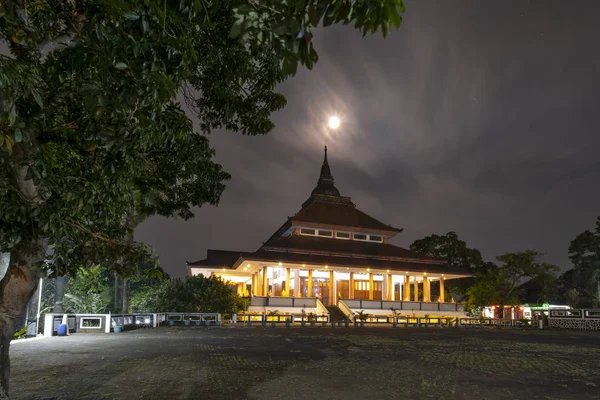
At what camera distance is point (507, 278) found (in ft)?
141

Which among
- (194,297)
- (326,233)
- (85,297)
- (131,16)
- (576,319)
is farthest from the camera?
(326,233)

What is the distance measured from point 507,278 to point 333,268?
18.2 meters

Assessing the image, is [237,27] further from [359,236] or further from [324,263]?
[359,236]

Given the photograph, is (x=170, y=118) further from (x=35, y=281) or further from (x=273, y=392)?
(x=273, y=392)

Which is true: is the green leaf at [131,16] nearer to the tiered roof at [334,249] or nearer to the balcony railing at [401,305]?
the tiered roof at [334,249]

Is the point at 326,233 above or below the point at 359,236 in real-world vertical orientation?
above

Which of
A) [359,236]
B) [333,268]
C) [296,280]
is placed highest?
[359,236]

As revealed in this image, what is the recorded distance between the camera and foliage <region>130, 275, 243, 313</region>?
2981cm

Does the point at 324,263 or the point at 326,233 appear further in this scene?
the point at 326,233

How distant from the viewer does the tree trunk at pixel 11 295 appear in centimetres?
559

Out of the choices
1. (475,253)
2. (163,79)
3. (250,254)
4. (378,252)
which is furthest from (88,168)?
(475,253)

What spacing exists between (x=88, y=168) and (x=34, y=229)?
1806 millimetres

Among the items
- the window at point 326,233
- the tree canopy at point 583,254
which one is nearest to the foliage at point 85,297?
the window at point 326,233

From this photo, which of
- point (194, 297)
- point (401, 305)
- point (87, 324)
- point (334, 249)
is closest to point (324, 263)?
point (334, 249)
